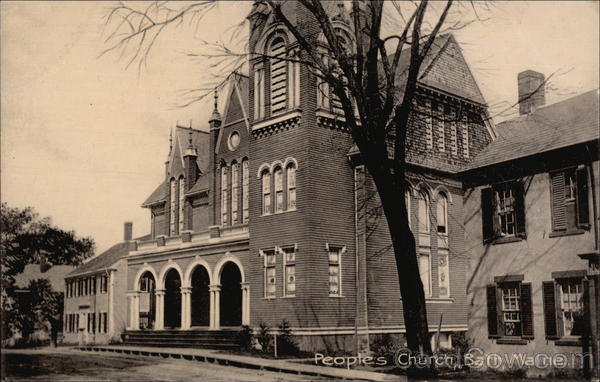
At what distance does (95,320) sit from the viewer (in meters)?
45.8

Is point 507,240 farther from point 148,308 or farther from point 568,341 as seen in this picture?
point 148,308

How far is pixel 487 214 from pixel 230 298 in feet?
51.8

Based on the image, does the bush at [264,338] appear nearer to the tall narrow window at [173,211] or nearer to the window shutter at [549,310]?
the window shutter at [549,310]

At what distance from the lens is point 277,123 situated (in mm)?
27391

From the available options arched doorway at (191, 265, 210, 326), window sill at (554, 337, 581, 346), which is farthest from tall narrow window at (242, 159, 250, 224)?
window sill at (554, 337, 581, 346)

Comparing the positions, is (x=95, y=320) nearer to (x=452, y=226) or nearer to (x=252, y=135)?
(x=252, y=135)

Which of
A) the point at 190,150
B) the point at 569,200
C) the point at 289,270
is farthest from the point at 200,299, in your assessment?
the point at 569,200

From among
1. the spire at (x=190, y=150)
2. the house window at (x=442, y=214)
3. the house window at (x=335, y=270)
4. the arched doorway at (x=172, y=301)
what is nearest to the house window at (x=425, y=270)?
the house window at (x=442, y=214)

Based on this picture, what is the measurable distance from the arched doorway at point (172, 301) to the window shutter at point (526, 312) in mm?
23118

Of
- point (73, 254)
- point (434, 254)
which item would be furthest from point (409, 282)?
point (73, 254)

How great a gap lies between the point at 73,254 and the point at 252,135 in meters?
52.4

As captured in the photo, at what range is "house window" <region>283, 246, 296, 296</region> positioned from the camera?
1029 inches

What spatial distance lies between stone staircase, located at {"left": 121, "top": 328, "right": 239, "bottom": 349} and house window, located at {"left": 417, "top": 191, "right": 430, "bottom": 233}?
9.14 metres

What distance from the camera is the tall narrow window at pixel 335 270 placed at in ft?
85.8
